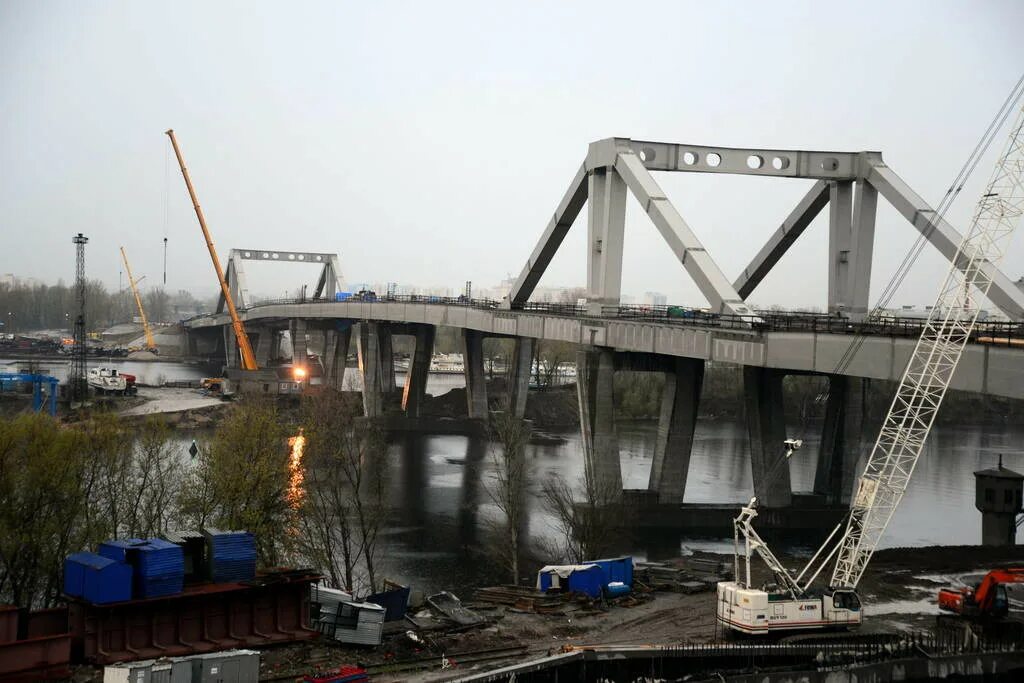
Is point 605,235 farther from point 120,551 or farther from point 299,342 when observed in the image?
point 299,342

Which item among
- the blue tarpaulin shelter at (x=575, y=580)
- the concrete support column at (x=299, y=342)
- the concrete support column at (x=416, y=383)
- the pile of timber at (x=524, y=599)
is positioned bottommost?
the pile of timber at (x=524, y=599)

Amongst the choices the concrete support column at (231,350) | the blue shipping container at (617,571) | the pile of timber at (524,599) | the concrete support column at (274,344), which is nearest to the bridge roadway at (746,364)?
the blue shipping container at (617,571)

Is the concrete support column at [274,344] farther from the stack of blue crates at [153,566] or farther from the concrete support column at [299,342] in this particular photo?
the stack of blue crates at [153,566]

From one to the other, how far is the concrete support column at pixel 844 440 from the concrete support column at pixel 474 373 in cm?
3961

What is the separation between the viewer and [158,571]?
24.5m

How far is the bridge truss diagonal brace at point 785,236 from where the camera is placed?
59.3 metres

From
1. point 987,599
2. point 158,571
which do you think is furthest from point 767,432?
point 158,571

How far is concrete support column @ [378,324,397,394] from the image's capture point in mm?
99500

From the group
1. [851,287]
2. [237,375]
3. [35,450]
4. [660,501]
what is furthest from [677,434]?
[237,375]

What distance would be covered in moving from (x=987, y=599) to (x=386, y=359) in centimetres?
7374

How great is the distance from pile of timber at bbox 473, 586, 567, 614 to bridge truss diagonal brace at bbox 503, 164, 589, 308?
29494mm

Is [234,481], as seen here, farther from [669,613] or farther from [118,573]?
[669,613]

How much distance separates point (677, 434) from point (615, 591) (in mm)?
18960

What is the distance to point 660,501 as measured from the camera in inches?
1980
